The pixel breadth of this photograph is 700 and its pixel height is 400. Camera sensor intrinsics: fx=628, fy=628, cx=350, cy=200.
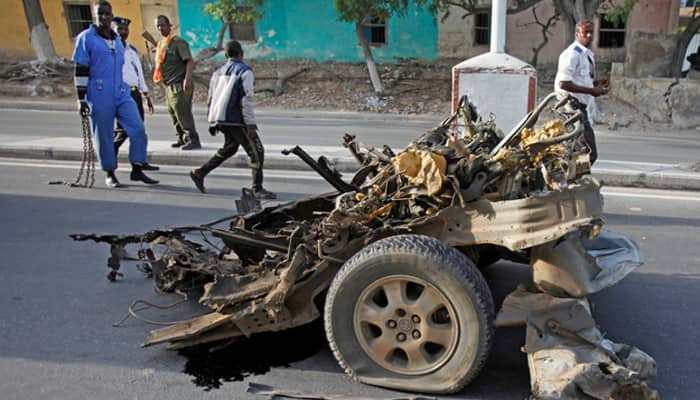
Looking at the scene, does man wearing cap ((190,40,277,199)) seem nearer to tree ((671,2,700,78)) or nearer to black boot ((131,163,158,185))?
black boot ((131,163,158,185))

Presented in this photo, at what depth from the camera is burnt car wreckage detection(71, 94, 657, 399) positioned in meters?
2.88

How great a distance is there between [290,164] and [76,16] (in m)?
17.6

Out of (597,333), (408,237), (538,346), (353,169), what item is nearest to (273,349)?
(408,237)

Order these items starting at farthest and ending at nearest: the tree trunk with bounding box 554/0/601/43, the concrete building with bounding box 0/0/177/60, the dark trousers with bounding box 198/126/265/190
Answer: the concrete building with bounding box 0/0/177/60, the tree trunk with bounding box 554/0/601/43, the dark trousers with bounding box 198/126/265/190

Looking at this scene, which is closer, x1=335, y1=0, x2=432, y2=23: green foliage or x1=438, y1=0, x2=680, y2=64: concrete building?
x1=335, y1=0, x2=432, y2=23: green foliage

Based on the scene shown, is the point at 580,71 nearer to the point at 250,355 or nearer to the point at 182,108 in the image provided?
the point at 250,355

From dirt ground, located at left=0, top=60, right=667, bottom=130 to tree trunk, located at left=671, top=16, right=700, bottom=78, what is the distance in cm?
330

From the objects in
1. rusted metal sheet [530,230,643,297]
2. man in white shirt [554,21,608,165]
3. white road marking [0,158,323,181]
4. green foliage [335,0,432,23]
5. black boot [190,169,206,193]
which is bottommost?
white road marking [0,158,323,181]

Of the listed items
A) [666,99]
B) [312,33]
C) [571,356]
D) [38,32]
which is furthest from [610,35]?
[571,356]

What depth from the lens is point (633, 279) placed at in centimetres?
468

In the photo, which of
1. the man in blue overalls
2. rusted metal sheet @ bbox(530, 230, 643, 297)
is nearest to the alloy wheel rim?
rusted metal sheet @ bbox(530, 230, 643, 297)

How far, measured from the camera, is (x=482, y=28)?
67.8ft

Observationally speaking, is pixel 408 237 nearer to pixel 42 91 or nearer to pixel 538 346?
pixel 538 346

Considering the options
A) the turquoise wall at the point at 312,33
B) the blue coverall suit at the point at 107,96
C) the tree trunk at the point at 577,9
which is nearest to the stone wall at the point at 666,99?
the tree trunk at the point at 577,9
